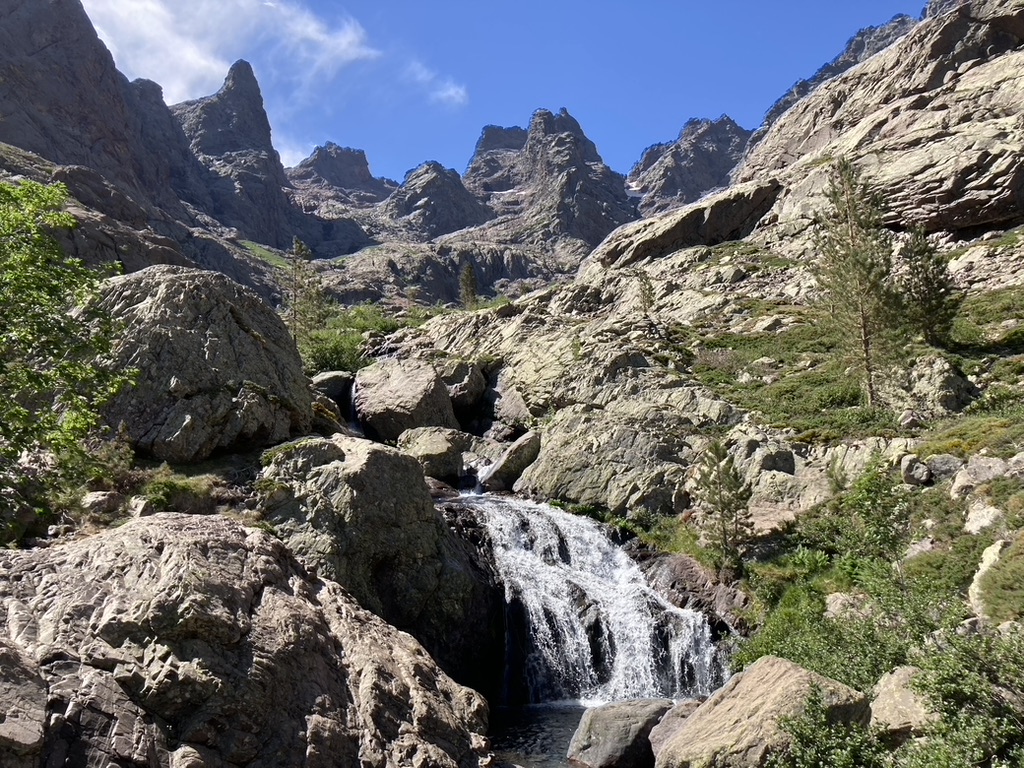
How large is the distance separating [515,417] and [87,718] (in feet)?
114

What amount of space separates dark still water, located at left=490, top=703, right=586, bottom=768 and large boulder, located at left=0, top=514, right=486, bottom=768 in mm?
3431

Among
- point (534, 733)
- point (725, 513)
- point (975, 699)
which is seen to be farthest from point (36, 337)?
point (725, 513)

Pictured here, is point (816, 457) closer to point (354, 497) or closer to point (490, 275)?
point (354, 497)

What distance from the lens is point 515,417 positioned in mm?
43312

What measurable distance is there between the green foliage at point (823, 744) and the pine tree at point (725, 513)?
13.1 meters

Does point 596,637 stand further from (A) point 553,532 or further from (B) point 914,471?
(B) point 914,471

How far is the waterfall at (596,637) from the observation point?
2091 cm

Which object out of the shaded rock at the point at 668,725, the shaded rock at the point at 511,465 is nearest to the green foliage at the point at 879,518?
the shaded rock at the point at 668,725

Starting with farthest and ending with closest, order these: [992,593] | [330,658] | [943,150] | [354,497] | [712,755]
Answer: [943,150], [354,497], [992,593], [330,658], [712,755]

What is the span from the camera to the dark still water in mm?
16078

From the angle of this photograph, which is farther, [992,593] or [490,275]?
[490,275]

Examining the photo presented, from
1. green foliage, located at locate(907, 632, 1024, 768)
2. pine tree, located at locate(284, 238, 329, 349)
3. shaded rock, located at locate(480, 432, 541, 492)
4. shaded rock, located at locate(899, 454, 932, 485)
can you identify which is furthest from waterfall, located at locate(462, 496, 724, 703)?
pine tree, located at locate(284, 238, 329, 349)

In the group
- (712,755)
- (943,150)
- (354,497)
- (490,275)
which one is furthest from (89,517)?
(490,275)

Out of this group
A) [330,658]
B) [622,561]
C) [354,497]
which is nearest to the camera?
[330,658]
